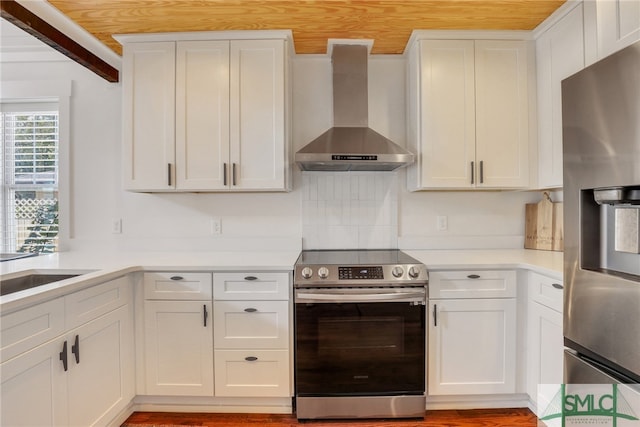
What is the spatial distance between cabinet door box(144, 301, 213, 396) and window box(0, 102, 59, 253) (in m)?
1.51

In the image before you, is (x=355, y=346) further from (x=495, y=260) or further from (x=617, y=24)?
(x=617, y=24)

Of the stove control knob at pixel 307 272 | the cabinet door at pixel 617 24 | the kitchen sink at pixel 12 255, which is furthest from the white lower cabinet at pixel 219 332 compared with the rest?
the cabinet door at pixel 617 24

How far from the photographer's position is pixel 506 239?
2.66m

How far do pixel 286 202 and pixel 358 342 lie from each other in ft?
3.94

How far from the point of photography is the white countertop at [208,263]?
1.79m

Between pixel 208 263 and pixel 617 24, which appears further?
pixel 208 263

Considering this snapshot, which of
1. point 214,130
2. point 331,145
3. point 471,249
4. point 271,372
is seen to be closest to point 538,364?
point 471,249

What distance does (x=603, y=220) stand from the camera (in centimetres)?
116

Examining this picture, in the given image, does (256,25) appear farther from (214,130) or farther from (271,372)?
(271,372)

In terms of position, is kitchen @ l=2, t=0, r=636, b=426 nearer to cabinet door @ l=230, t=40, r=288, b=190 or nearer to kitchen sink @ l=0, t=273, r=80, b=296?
cabinet door @ l=230, t=40, r=288, b=190

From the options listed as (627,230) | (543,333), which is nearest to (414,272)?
(543,333)

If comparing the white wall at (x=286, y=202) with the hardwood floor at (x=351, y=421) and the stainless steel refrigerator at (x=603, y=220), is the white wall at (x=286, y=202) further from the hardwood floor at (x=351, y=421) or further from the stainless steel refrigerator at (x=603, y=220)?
the stainless steel refrigerator at (x=603, y=220)

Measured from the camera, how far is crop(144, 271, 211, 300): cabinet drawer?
6.55ft

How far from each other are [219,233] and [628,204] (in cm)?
239
